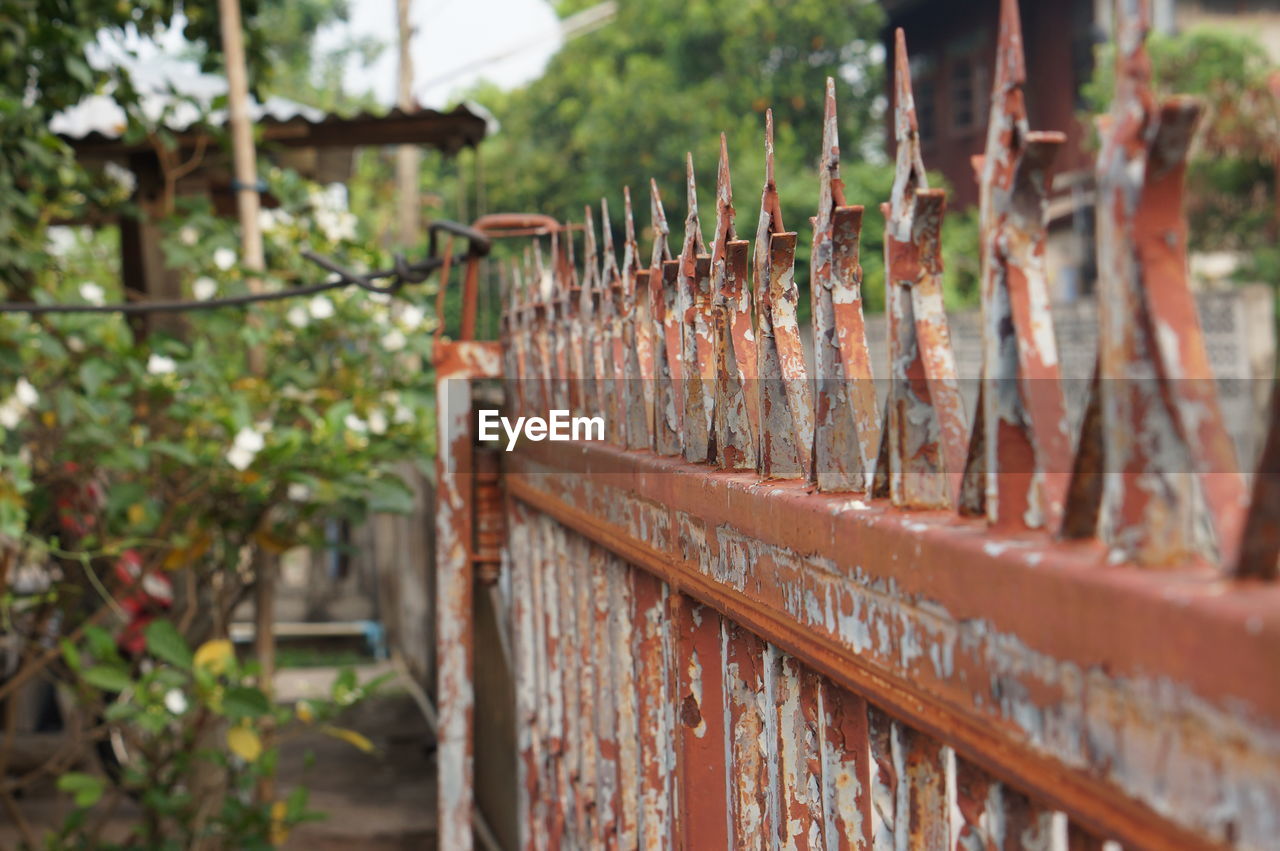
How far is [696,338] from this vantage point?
4.45 ft

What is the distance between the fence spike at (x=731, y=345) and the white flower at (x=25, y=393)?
106 inches

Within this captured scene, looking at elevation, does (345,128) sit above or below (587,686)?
above

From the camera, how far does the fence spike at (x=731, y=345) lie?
4.02ft

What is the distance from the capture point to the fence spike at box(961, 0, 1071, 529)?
729 millimetres

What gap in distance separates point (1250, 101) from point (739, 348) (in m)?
15.2

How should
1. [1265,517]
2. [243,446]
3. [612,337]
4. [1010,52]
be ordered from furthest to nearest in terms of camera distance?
[243,446], [612,337], [1010,52], [1265,517]

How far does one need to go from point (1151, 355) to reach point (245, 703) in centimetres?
303

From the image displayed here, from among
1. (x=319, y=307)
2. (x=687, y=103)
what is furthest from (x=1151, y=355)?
(x=687, y=103)

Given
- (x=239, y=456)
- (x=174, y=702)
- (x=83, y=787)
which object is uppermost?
(x=239, y=456)

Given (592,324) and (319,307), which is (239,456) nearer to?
(319,307)

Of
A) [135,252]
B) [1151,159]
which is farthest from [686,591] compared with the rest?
[135,252]

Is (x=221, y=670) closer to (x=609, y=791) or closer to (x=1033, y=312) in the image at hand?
(x=609, y=791)

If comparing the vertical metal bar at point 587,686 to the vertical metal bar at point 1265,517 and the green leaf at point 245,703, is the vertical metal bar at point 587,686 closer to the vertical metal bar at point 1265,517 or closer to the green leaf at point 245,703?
the vertical metal bar at point 1265,517

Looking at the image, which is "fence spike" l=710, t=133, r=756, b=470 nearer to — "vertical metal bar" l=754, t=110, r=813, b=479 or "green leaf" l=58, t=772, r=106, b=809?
"vertical metal bar" l=754, t=110, r=813, b=479
